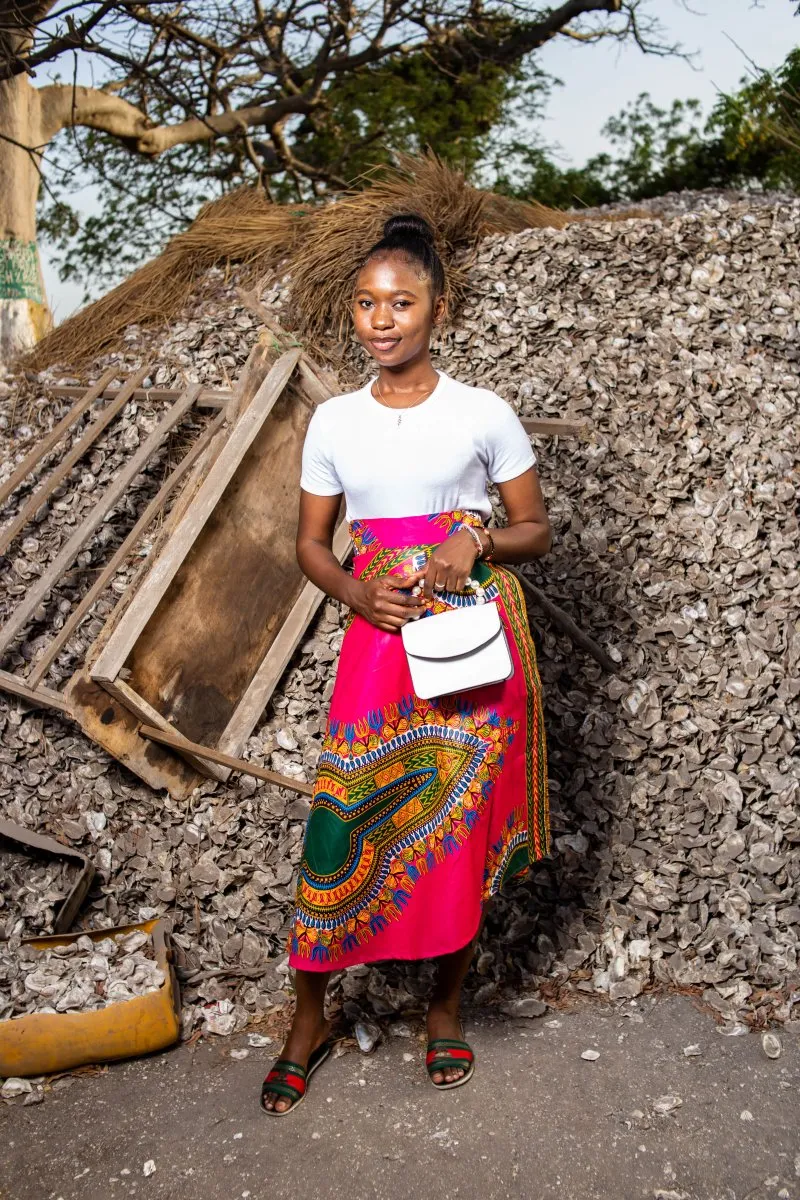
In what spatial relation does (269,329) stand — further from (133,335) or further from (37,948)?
(37,948)

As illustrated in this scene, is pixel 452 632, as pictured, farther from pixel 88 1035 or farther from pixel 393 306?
pixel 88 1035

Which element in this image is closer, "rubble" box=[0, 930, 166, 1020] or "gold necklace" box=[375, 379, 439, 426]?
"gold necklace" box=[375, 379, 439, 426]

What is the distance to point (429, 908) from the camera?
2.67m

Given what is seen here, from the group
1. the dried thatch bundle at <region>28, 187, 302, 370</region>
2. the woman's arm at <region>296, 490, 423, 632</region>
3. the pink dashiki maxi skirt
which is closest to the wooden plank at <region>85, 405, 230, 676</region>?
the woman's arm at <region>296, 490, 423, 632</region>

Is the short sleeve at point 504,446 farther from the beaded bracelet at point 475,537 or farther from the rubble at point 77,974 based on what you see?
the rubble at point 77,974

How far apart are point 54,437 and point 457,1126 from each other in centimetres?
359

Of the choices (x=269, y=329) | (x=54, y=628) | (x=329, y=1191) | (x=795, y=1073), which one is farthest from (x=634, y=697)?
(x=269, y=329)

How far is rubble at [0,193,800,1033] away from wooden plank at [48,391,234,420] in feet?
0.27

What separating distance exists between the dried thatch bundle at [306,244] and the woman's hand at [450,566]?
10.9 ft

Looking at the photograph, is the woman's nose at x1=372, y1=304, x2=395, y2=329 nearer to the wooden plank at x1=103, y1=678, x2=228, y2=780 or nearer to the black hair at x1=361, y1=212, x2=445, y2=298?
the black hair at x1=361, y1=212, x2=445, y2=298

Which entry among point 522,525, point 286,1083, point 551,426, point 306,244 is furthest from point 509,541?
point 306,244

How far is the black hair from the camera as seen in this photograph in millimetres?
2564

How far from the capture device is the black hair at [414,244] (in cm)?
256

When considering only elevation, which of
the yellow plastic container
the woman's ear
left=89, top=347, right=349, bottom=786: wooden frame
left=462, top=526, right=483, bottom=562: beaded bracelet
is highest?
the woman's ear
